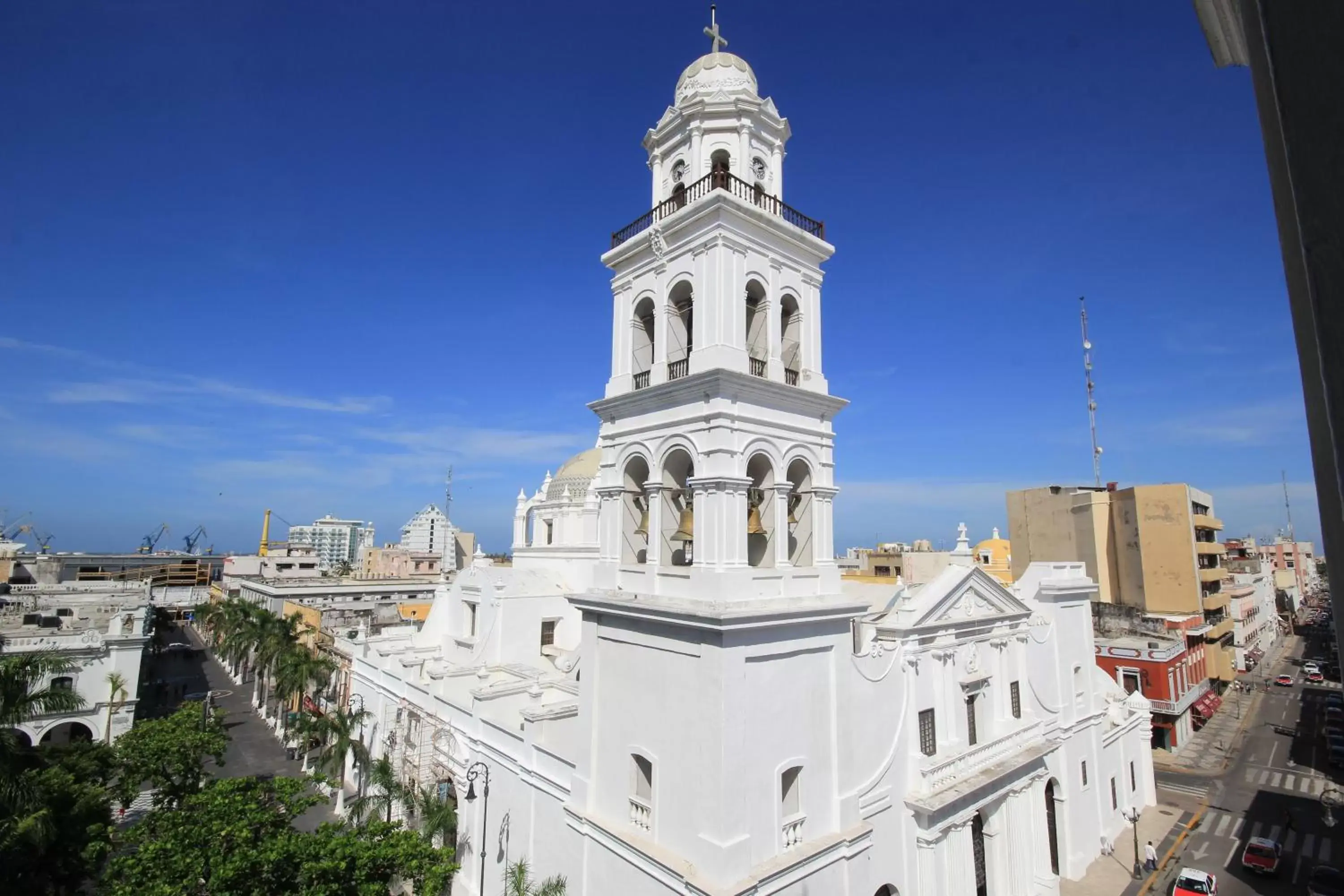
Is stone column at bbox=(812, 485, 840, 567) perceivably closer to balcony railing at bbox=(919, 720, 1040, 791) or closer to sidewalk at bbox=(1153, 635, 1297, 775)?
balcony railing at bbox=(919, 720, 1040, 791)

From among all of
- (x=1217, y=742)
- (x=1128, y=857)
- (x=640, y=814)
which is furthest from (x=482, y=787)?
(x=1217, y=742)

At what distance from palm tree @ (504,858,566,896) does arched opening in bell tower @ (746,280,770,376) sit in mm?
11992

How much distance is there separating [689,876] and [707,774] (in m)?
1.74

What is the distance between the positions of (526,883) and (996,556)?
46.8 metres

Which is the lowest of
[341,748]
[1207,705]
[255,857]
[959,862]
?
[1207,705]

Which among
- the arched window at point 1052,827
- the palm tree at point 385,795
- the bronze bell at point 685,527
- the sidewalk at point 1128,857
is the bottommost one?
the sidewalk at point 1128,857

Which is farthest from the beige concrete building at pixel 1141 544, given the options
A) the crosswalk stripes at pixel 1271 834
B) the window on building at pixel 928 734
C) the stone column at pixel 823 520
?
the stone column at pixel 823 520

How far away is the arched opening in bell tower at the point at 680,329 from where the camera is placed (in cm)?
1491

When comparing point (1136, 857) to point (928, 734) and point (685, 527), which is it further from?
point (685, 527)

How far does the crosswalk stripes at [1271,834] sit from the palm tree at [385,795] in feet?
95.6

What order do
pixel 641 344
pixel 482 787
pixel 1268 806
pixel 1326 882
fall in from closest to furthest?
pixel 641 344
pixel 482 787
pixel 1326 882
pixel 1268 806

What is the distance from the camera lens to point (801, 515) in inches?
600

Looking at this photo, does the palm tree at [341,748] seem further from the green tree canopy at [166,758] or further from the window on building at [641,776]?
the window on building at [641,776]

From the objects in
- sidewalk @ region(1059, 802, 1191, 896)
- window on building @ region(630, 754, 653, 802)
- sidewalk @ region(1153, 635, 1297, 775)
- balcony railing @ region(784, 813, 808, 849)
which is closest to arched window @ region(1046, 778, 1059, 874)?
sidewalk @ region(1059, 802, 1191, 896)
